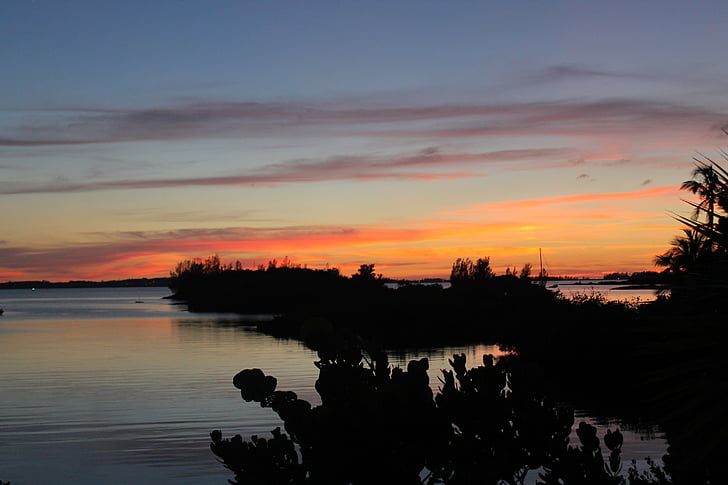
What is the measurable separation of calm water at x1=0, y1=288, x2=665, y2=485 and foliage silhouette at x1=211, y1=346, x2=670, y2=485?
8578 mm

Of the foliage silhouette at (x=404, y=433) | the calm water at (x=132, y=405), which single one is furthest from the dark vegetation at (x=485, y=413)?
the calm water at (x=132, y=405)

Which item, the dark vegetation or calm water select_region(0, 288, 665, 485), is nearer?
the dark vegetation

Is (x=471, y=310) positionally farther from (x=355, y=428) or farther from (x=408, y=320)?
(x=355, y=428)

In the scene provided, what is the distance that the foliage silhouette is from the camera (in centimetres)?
624

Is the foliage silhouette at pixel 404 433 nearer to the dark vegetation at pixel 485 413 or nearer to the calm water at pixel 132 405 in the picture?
the dark vegetation at pixel 485 413

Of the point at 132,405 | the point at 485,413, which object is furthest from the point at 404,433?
the point at 132,405

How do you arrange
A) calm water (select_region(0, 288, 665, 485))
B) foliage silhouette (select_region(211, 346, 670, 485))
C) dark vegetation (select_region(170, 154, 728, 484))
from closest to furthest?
1. dark vegetation (select_region(170, 154, 728, 484))
2. foliage silhouette (select_region(211, 346, 670, 485))
3. calm water (select_region(0, 288, 665, 485))

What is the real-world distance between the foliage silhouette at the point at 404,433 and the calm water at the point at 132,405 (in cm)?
858

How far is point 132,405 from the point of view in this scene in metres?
22.9

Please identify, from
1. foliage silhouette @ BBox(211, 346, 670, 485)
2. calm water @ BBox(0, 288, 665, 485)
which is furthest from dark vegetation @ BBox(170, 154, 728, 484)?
calm water @ BBox(0, 288, 665, 485)

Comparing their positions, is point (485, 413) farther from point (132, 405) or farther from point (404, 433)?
point (132, 405)

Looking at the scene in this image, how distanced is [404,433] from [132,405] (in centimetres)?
1832

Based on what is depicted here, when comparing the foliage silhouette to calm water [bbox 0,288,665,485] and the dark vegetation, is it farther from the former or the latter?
calm water [bbox 0,288,665,485]

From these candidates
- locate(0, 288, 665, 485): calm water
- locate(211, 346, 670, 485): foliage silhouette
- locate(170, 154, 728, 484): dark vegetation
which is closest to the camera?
locate(170, 154, 728, 484): dark vegetation
